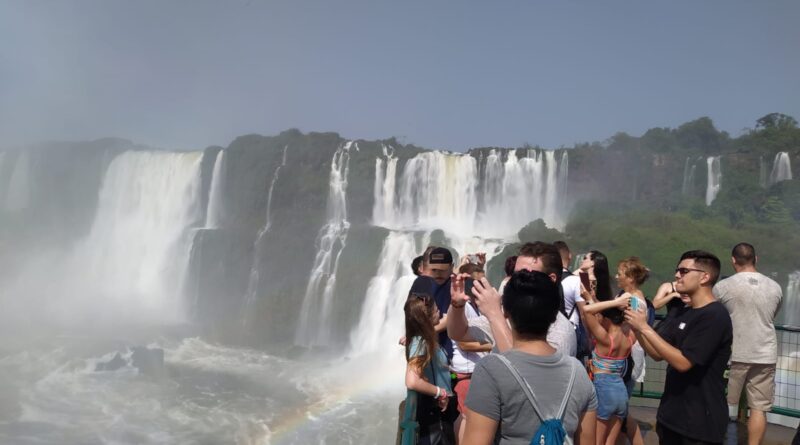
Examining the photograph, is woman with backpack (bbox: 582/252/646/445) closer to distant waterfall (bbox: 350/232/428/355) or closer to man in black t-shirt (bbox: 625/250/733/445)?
man in black t-shirt (bbox: 625/250/733/445)

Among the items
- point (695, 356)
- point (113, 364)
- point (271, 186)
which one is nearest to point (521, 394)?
point (695, 356)

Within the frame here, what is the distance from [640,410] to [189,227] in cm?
3076

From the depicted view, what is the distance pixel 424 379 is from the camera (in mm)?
3576

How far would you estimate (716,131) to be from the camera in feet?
132

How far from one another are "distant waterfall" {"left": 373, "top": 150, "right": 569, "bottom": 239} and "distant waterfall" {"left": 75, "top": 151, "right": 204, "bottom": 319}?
38.3 ft

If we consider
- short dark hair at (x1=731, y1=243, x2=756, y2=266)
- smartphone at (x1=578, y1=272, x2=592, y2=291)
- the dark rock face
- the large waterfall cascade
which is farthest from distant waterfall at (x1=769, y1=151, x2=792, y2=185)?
smartphone at (x1=578, y1=272, x2=592, y2=291)

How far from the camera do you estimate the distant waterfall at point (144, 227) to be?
3269 cm

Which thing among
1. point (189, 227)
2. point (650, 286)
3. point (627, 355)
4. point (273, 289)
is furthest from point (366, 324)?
point (627, 355)

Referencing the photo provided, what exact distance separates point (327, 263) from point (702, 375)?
979 inches

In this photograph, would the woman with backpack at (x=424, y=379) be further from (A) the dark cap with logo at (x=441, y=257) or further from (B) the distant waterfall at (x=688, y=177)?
(B) the distant waterfall at (x=688, y=177)

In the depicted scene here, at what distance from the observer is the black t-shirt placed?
322 centimetres

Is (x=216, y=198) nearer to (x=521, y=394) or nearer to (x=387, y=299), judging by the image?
(x=387, y=299)

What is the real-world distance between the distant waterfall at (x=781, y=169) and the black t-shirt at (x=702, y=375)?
31488mm

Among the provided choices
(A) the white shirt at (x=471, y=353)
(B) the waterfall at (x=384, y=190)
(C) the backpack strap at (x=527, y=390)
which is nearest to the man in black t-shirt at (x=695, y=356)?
(A) the white shirt at (x=471, y=353)
